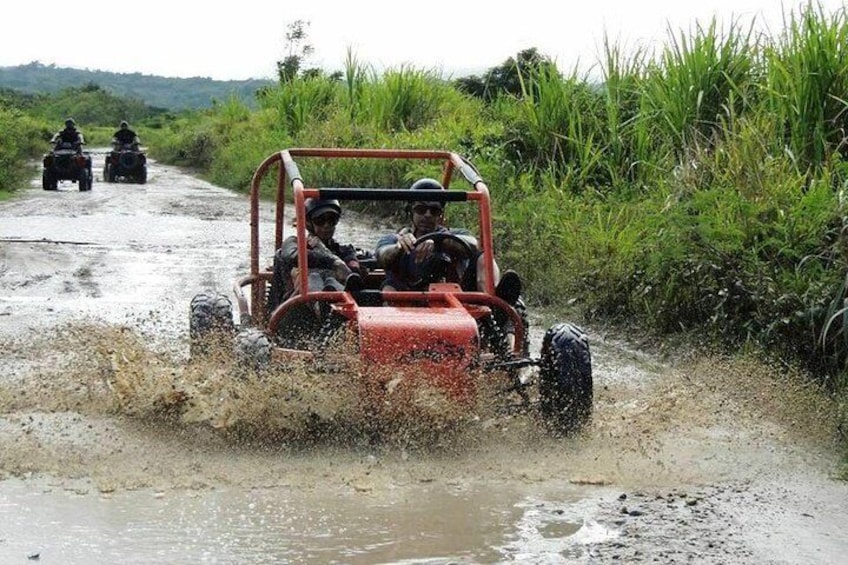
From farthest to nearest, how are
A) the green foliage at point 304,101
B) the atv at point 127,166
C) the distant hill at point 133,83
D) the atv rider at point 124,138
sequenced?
1. the distant hill at point 133,83
2. the atv rider at point 124,138
3. the atv at point 127,166
4. the green foliage at point 304,101

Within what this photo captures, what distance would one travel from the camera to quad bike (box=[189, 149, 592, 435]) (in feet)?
17.7

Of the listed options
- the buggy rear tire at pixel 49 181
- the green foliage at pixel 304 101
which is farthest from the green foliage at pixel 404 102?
the buggy rear tire at pixel 49 181

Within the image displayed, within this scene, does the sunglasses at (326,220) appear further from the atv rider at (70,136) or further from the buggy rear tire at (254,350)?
the atv rider at (70,136)

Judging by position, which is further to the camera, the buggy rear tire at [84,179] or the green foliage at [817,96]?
the buggy rear tire at [84,179]

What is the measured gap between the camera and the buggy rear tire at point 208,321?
6.48m

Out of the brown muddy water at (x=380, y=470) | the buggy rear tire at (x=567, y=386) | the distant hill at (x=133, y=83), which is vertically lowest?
the brown muddy water at (x=380, y=470)

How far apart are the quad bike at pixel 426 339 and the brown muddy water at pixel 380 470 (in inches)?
4.7

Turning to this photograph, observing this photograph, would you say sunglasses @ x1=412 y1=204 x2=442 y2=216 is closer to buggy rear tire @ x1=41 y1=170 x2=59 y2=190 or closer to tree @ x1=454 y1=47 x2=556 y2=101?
tree @ x1=454 y1=47 x2=556 y2=101

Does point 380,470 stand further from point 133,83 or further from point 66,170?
point 133,83

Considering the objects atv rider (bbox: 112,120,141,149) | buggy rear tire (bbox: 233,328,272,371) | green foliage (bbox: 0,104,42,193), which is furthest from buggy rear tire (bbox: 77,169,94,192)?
buggy rear tire (bbox: 233,328,272,371)

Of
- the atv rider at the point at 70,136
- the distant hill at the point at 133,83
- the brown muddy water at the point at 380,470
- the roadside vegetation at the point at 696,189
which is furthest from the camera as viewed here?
the distant hill at the point at 133,83

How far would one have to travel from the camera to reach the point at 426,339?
5.42m

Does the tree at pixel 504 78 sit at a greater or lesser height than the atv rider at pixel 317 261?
greater

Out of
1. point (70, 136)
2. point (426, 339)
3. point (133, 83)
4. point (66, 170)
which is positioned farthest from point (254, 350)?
point (133, 83)
